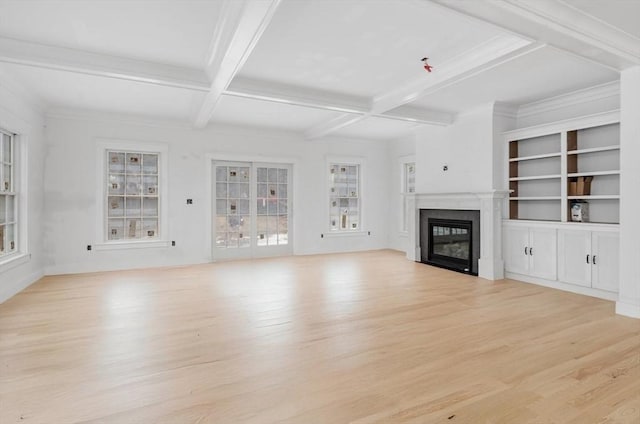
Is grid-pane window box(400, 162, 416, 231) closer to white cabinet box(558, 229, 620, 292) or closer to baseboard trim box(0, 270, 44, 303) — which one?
white cabinet box(558, 229, 620, 292)

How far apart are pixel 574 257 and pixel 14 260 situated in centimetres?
722

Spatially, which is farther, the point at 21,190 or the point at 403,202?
the point at 403,202

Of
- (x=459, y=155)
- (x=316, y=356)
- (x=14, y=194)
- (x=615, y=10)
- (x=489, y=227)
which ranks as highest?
(x=615, y=10)

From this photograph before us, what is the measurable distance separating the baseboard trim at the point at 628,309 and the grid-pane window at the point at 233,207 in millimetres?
5885

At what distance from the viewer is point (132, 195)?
6.28 meters

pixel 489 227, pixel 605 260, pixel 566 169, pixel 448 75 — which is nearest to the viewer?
pixel 448 75

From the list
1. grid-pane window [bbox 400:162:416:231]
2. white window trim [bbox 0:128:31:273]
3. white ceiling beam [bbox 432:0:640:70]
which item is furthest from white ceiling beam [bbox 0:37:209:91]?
grid-pane window [bbox 400:162:416:231]

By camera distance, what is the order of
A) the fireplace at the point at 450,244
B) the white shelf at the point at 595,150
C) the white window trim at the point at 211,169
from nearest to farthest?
1. the white shelf at the point at 595,150
2. the fireplace at the point at 450,244
3. the white window trim at the point at 211,169

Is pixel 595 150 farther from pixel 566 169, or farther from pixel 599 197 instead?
pixel 599 197

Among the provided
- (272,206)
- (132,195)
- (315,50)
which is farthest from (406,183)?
(132,195)

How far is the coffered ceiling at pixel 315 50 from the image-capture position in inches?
108

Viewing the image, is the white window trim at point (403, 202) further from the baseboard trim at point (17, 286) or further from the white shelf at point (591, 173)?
the baseboard trim at point (17, 286)

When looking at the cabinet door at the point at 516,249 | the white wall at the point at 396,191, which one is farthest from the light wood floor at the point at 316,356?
the white wall at the point at 396,191

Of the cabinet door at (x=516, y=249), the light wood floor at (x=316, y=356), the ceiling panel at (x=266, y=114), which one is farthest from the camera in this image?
the ceiling panel at (x=266, y=114)
